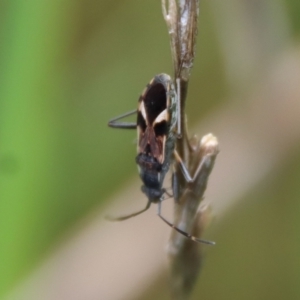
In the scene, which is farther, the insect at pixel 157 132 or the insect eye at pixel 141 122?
the insect eye at pixel 141 122

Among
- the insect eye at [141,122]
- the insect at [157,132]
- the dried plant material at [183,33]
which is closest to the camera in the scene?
the dried plant material at [183,33]

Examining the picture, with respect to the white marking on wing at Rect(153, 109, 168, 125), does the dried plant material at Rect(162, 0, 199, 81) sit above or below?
above

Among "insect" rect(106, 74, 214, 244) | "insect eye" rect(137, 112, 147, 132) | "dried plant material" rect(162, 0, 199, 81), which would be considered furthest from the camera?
"insect eye" rect(137, 112, 147, 132)

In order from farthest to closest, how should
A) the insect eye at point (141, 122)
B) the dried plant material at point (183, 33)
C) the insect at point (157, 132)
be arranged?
the insect eye at point (141, 122), the insect at point (157, 132), the dried plant material at point (183, 33)

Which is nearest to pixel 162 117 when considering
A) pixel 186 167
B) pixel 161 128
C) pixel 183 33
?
pixel 161 128

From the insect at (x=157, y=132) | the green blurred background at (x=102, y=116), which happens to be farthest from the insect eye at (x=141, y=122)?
the green blurred background at (x=102, y=116)

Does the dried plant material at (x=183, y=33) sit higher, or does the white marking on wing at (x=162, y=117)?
the dried plant material at (x=183, y=33)

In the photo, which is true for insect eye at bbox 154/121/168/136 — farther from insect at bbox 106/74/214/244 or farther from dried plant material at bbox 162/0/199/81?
dried plant material at bbox 162/0/199/81

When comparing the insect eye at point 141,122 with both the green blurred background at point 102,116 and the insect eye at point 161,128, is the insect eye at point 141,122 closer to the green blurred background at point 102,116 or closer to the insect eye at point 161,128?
the insect eye at point 161,128

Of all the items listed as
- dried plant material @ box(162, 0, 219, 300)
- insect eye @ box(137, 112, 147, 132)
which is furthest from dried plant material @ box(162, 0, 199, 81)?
insect eye @ box(137, 112, 147, 132)
